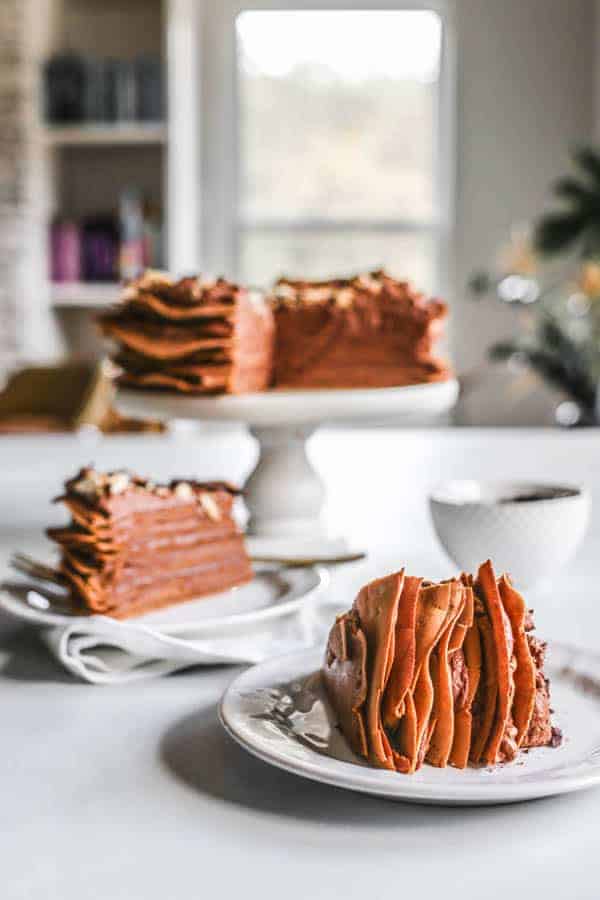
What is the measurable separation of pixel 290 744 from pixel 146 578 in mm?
263

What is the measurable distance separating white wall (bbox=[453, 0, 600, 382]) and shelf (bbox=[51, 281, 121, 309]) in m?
1.66

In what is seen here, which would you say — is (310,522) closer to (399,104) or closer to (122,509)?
(122,509)

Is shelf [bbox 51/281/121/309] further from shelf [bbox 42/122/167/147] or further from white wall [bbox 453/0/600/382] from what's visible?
white wall [bbox 453/0/600/382]

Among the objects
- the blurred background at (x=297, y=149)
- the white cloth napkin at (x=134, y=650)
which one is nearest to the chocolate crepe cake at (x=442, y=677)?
the white cloth napkin at (x=134, y=650)

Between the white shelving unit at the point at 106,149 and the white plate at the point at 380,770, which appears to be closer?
the white plate at the point at 380,770

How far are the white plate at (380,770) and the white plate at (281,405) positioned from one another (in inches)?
18.5

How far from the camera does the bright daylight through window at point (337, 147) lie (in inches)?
215

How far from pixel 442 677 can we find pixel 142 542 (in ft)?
1.01

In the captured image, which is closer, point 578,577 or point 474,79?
point 578,577

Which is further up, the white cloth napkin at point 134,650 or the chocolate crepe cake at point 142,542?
the chocolate crepe cake at point 142,542

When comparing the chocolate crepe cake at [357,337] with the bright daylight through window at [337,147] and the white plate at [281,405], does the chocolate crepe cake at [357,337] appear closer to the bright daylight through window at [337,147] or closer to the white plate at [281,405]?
the white plate at [281,405]

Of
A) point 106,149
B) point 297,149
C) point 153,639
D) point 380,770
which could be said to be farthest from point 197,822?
point 297,149

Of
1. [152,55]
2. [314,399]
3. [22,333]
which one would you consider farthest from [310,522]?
[152,55]

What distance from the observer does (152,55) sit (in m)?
4.93
